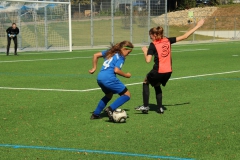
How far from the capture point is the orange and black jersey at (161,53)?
10.7m

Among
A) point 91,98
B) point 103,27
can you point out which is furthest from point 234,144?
point 103,27

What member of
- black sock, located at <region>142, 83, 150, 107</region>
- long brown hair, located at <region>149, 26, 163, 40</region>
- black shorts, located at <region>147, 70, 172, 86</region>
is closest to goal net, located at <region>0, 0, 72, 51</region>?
black sock, located at <region>142, 83, 150, 107</region>

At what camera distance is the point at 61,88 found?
49.0ft

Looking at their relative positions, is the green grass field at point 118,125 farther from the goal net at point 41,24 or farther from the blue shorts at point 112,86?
the goal net at point 41,24

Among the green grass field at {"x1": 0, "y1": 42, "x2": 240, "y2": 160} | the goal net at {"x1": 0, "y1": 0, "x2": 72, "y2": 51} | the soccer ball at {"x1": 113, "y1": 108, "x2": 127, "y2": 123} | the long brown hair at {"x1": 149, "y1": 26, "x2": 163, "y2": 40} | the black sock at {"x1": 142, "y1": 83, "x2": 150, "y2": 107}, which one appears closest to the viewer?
the green grass field at {"x1": 0, "y1": 42, "x2": 240, "y2": 160}

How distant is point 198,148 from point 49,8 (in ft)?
95.5

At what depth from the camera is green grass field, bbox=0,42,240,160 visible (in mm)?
7562

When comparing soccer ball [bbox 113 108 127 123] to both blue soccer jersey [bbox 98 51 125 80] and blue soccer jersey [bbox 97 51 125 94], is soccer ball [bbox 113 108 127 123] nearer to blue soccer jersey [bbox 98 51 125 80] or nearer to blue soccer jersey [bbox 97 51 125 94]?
blue soccer jersey [bbox 97 51 125 94]

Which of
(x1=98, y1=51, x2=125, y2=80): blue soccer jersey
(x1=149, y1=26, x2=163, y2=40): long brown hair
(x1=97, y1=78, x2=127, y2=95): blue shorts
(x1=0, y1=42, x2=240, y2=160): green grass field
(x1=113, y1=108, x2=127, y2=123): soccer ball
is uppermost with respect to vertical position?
(x1=149, y1=26, x2=163, y2=40): long brown hair

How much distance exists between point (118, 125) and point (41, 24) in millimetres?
27328

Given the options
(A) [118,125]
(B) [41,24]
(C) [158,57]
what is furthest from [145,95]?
(B) [41,24]

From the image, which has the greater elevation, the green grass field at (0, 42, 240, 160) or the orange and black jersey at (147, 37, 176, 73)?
the orange and black jersey at (147, 37, 176, 73)

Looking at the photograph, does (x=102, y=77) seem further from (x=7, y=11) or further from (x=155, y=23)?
(x=155, y=23)

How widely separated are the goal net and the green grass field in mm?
18630
